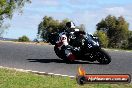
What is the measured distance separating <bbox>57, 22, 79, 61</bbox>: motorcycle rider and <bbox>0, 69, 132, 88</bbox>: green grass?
442 cm

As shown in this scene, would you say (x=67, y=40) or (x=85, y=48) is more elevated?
(x=67, y=40)

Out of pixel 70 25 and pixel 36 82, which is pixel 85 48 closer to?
pixel 70 25

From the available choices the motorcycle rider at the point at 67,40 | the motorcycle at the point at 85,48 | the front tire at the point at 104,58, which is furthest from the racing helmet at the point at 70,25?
the front tire at the point at 104,58

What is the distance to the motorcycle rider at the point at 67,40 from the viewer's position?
1655 cm

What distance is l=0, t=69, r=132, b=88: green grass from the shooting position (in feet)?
33.9

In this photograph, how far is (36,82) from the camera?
1081 cm

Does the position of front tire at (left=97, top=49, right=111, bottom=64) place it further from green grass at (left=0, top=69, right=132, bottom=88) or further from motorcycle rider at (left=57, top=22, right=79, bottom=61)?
green grass at (left=0, top=69, right=132, bottom=88)

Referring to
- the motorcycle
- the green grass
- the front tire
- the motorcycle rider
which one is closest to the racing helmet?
the motorcycle rider

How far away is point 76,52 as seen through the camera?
16656 mm

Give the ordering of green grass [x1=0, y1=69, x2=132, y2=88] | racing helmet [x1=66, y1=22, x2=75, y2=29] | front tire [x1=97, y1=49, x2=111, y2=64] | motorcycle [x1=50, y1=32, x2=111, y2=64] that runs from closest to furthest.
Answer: green grass [x1=0, y1=69, x2=132, y2=88], front tire [x1=97, y1=49, x2=111, y2=64], motorcycle [x1=50, y1=32, x2=111, y2=64], racing helmet [x1=66, y1=22, x2=75, y2=29]

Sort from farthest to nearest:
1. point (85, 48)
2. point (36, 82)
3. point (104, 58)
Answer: point (85, 48), point (104, 58), point (36, 82)

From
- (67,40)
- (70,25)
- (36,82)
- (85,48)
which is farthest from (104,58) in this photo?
(36,82)

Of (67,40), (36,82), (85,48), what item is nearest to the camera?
(36,82)

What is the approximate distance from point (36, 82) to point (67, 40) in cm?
621
